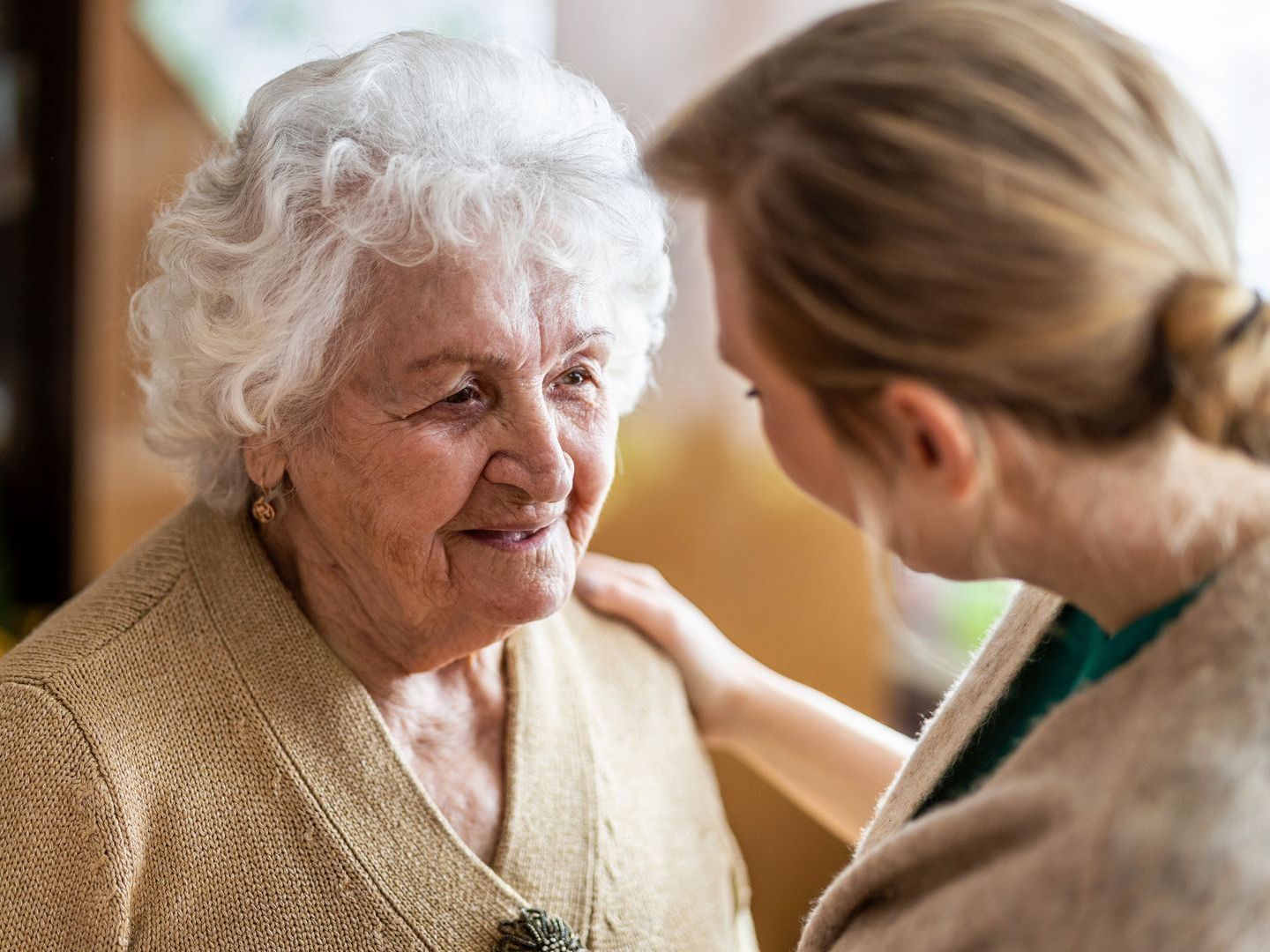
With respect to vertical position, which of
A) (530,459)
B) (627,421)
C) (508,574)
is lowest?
(627,421)

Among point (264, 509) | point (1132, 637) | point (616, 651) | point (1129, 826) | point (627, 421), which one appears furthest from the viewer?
point (627, 421)

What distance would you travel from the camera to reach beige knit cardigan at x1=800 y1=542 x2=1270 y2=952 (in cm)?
67

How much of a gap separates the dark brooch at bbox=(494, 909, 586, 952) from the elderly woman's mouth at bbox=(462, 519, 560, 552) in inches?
14.4

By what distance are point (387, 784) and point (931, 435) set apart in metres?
0.73

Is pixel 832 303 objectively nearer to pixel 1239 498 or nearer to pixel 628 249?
pixel 1239 498

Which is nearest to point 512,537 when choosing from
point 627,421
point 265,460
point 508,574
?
point 508,574

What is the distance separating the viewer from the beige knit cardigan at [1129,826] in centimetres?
67

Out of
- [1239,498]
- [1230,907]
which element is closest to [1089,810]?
[1230,907]

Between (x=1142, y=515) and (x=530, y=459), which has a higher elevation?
(x=1142, y=515)

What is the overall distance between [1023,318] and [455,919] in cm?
82

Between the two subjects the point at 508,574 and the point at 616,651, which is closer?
the point at 508,574

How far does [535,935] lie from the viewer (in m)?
1.20

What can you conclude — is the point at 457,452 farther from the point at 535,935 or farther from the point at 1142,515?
the point at 1142,515

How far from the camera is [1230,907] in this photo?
667 millimetres
